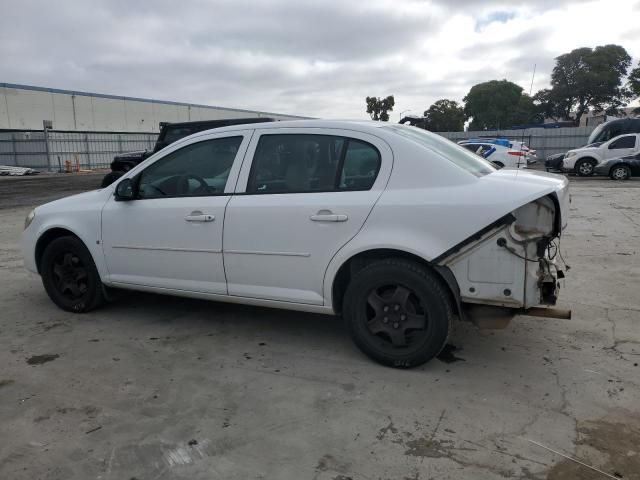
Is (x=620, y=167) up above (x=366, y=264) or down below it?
above

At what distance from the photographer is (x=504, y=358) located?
146 inches

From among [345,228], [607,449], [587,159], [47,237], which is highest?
[587,159]

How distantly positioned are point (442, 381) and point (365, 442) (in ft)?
2.83

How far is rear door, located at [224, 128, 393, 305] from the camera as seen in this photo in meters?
3.50

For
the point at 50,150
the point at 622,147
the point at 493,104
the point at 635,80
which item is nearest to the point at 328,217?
the point at 622,147

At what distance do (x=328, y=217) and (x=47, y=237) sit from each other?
299cm

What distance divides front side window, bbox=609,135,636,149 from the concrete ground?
18.5 meters

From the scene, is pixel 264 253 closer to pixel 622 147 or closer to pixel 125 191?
pixel 125 191

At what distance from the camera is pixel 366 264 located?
3598 millimetres

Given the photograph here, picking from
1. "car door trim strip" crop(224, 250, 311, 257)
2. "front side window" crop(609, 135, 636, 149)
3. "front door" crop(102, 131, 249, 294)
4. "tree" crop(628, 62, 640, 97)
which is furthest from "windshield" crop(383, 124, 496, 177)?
"tree" crop(628, 62, 640, 97)

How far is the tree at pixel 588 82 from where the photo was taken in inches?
2263

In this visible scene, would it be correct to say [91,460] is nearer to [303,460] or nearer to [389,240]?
[303,460]

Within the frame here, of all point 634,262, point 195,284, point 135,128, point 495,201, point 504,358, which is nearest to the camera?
point 495,201


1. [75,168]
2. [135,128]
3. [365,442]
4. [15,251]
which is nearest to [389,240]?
[365,442]
